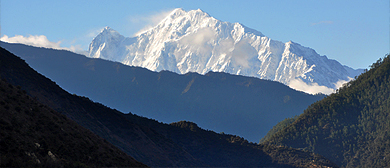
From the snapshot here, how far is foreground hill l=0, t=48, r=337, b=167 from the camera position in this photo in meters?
104

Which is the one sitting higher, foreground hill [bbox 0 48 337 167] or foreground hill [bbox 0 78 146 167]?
foreground hill [bbox 0 48 337 167]

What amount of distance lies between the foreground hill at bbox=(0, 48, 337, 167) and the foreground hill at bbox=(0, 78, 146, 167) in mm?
34419

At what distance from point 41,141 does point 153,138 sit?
279ft

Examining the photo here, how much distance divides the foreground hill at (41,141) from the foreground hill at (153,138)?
34419 millimetres

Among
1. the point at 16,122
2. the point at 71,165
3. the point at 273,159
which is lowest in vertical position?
the point at 71,165

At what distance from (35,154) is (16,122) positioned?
7.88 metres

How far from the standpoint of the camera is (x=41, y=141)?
52188 mm

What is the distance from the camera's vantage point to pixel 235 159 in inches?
6181

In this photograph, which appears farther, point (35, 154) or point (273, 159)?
point (273, 159)

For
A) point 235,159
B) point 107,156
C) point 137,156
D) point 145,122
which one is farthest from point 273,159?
point 107,156

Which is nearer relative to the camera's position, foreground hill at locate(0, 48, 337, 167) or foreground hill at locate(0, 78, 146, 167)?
foreground hill at locate(0, 78, 146, 167)

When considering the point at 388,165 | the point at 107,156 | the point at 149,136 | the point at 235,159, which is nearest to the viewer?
the point at 107,156

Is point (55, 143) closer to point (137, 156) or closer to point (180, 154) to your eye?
point (137, 156)

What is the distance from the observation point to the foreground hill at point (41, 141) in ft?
149
